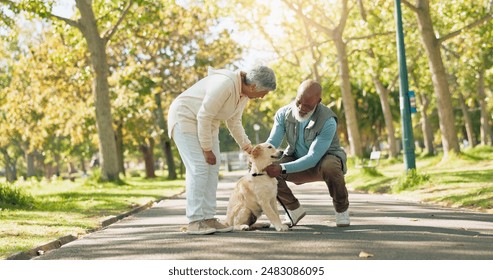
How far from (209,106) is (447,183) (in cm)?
1140

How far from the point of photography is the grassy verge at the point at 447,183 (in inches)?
627

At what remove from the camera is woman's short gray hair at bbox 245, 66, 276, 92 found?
9102mm

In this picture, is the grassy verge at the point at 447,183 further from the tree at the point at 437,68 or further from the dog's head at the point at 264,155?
the dog's head at the point at 264,155

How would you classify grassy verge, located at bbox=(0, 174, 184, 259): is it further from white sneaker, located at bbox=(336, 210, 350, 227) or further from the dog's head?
white sneaker, located at bbox=(336, 210, 350, 227)

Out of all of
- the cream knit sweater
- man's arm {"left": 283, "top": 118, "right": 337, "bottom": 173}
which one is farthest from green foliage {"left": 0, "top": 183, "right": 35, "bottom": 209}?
man's arm {"left": 283, "top": 118, "right": 337, "bottom": 173}

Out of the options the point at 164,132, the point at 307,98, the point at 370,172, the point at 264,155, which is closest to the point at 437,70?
the point at 370,172

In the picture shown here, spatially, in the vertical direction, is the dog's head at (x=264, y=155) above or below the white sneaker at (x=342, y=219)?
above

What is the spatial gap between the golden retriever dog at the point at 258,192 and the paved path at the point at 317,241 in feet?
0.86

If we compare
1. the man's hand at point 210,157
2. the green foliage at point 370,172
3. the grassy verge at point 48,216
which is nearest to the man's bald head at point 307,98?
the man's hand at point 210,157

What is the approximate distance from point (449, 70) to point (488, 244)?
43.7 m

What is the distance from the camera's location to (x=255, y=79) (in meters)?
9.12
